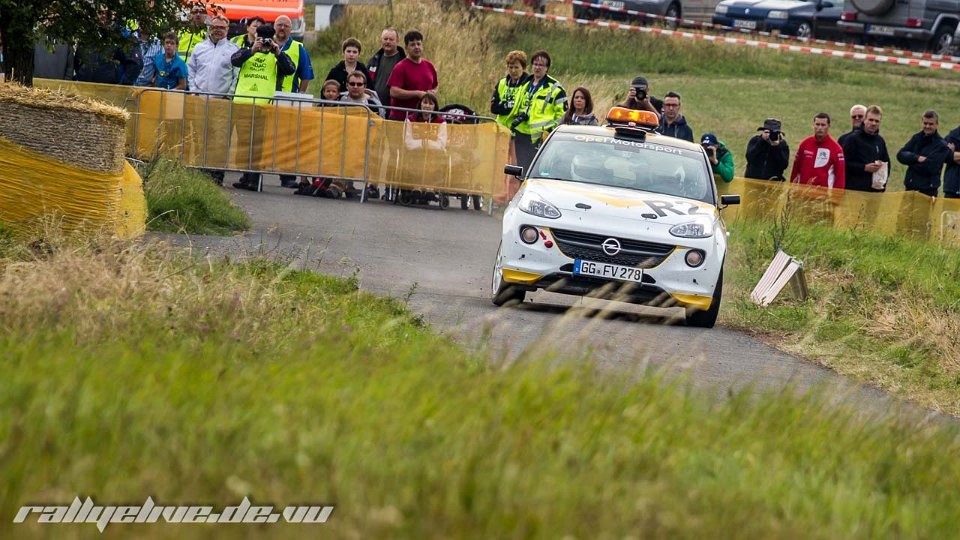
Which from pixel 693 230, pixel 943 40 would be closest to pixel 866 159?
pixel 693 230

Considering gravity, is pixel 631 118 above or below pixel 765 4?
below

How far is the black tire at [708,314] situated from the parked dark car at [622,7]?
98.7 ft

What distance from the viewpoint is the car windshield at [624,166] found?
14.0m

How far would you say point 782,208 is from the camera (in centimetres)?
2031

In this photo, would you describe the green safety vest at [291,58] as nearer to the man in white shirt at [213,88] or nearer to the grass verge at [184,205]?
the man in white shirt at [213,88]

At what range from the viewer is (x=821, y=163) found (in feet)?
69.9

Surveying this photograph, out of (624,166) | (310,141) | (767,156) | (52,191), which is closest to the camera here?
(52,191)

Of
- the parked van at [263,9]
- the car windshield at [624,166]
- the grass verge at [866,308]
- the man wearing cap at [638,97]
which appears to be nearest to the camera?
the grass verge at [866,308]

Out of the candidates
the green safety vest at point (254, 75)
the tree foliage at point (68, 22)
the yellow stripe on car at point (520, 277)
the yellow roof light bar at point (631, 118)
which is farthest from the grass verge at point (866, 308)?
the green safety vest at point (254, 75)

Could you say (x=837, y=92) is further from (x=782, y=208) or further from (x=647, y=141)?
(x=647, y=141)

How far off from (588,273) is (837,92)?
102 feet

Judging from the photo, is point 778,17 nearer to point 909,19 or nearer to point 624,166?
point 909,19

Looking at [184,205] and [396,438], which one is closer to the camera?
[396,438]

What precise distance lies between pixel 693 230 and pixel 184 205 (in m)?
5.47
